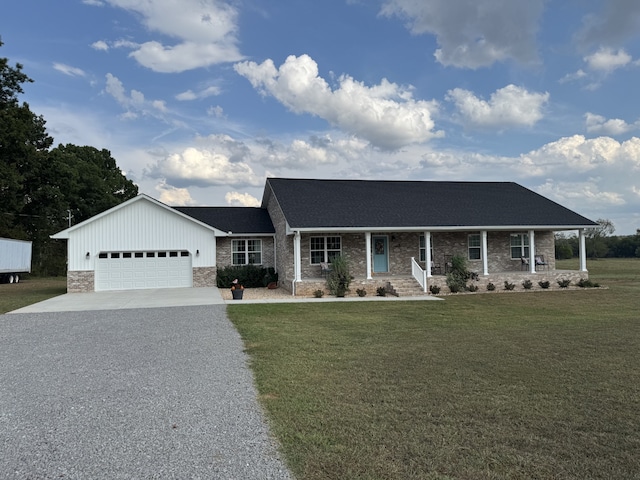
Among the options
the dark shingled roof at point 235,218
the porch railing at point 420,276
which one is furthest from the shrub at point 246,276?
the porch railing at point 420,276

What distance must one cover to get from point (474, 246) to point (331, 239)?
23.9 ft

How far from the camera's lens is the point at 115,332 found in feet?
32.4

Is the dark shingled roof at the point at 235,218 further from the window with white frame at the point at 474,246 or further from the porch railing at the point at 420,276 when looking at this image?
the window with white frame at the point at 474,246

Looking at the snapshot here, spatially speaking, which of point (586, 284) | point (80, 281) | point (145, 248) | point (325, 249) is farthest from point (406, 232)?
point (80, 281)

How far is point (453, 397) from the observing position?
512cm

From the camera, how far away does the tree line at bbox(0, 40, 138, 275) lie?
2811 cm

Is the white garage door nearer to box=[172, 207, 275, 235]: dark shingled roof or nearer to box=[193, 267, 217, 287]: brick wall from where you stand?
box=[193, 267, 217, 287]: brick wall

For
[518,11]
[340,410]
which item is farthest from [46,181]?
[340,410]

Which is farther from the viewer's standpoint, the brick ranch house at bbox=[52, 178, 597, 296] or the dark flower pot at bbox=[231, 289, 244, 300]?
the brick ranch house at bbox=[52, 178, 597, 296]

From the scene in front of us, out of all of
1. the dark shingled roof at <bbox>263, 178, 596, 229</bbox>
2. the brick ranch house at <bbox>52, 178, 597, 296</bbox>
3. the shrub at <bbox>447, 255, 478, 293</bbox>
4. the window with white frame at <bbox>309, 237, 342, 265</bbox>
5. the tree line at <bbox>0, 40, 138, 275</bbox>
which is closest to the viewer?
the shrub at <bbox>447, 255, 478, 293</bbox>

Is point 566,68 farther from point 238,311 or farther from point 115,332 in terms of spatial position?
point 115,332

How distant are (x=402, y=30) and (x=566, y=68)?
6691 millimetres

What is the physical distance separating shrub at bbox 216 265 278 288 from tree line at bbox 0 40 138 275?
16803 millimetres

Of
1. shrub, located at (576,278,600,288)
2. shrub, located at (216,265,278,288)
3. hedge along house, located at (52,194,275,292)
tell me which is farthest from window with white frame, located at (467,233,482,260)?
hedge along house, located at (52,194,275,292)
